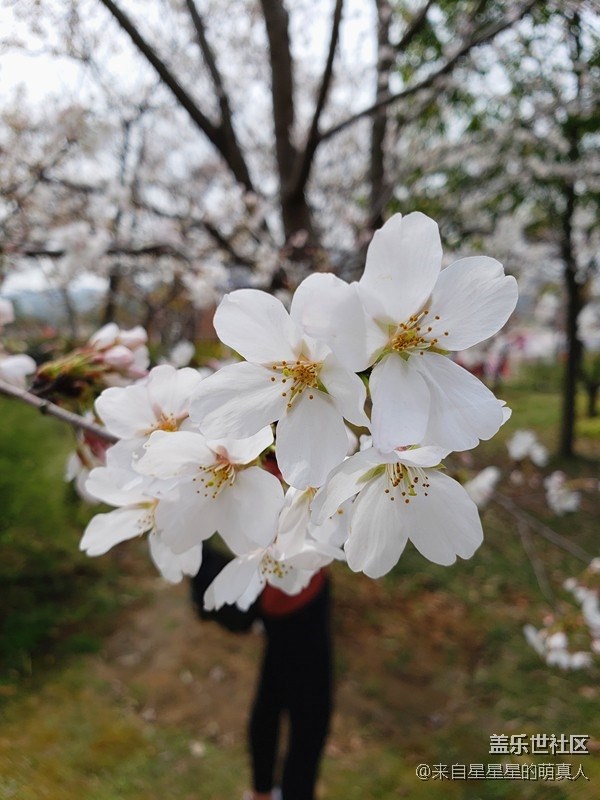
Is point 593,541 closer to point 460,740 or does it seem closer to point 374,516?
point 460,740

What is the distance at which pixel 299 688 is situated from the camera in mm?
1689

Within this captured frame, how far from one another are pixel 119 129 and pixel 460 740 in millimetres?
5035

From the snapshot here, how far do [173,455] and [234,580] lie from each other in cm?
18

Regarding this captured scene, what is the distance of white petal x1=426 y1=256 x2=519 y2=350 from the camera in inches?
17.9

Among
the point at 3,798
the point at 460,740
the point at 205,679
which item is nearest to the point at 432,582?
the point at 460,740

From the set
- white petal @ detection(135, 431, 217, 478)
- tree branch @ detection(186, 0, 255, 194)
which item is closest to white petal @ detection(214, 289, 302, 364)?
white petal @ detection(135, 431, 217, 478)

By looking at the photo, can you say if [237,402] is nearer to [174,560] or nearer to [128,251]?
[174,560]

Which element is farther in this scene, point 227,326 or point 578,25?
point 578,25

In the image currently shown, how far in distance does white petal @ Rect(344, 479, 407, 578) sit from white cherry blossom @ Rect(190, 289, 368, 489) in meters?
0.10

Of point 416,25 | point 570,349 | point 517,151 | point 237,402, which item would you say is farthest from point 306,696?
point 570,349

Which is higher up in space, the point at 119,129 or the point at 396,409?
the point at 119,129

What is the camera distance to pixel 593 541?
4.12 meters

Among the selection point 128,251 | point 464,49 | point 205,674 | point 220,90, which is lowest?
point 205,674

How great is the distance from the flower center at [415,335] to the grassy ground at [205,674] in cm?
200
